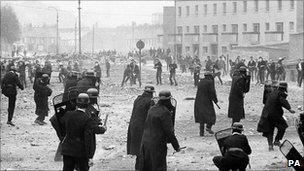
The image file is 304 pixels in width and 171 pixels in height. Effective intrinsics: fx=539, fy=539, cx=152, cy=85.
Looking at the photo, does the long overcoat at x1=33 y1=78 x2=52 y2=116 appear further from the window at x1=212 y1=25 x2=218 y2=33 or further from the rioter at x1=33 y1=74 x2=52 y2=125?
the window at x1=212 y1=25 x2=218 y2=33

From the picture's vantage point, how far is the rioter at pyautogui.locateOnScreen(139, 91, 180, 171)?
895 centimetres

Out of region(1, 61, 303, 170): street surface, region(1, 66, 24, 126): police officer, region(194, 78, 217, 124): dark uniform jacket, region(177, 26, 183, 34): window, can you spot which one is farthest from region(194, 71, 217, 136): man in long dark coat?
region(177, 26, 183, 34): window

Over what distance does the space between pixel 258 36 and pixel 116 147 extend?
2269 inches

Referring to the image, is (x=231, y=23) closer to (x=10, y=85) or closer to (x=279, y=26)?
(x=279, y=26)

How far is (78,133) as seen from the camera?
349 inches

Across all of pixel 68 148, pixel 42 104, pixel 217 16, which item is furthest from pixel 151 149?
pixel 217 16

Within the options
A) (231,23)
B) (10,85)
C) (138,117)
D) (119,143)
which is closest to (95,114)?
(138,117)

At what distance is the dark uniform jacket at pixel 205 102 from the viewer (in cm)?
1537

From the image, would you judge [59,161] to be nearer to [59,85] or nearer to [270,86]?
[270,86]

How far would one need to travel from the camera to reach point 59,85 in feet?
118

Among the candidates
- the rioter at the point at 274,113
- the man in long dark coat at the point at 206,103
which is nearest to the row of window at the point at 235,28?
the man in long dark coat at the point at 206,103

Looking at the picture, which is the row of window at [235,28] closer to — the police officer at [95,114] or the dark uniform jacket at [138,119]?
the dark uniform jacket at [138,119]

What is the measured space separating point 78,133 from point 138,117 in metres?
2.47

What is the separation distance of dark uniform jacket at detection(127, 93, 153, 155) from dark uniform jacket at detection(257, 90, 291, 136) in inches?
143
